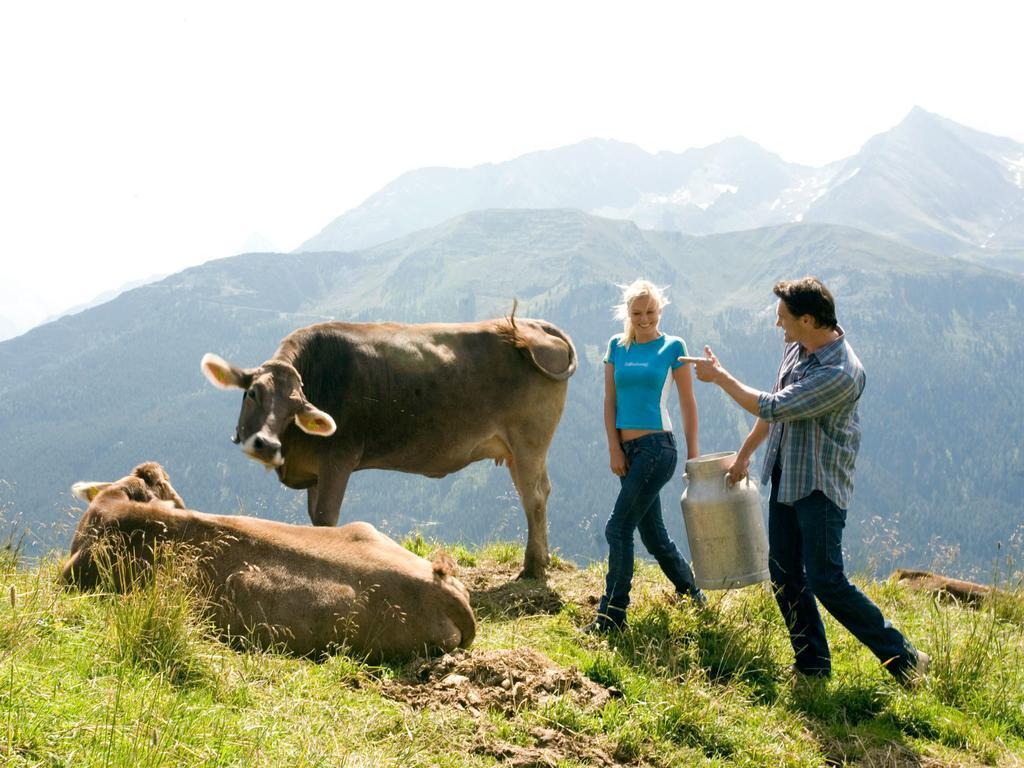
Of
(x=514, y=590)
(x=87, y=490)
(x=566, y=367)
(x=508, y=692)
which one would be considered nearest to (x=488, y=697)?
(x=508, y=692)

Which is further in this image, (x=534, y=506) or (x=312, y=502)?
(x=534, y=506)

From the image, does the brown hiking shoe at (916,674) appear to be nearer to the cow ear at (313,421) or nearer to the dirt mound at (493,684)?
the dirt mound at (493,684)

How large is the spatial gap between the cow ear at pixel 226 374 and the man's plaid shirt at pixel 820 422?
17.4ft

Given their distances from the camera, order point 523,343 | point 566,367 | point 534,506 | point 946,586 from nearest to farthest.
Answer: point 534,506 → point 523,343 → point 566,367 → point 946,586

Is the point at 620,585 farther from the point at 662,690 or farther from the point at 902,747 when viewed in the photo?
the point at 902,747

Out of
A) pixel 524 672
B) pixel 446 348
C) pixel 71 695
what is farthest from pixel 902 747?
pixel 446 348

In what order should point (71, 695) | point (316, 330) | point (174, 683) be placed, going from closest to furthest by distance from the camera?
point (71, 695) < point (174, 683) < point (316, 330)

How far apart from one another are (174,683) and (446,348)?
590cm

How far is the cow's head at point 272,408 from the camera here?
27.4 feet

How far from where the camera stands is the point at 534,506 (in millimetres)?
10031

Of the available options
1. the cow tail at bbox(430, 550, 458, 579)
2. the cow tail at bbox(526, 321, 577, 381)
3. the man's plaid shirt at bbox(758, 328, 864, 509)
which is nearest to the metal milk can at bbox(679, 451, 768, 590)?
the man's plaid shirt at bbox(758, 328, 864, 509)

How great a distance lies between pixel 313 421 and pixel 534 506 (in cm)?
288

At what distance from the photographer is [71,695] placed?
4.04 m

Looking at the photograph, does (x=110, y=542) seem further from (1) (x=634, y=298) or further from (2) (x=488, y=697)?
(1) (x=634, y=298)
